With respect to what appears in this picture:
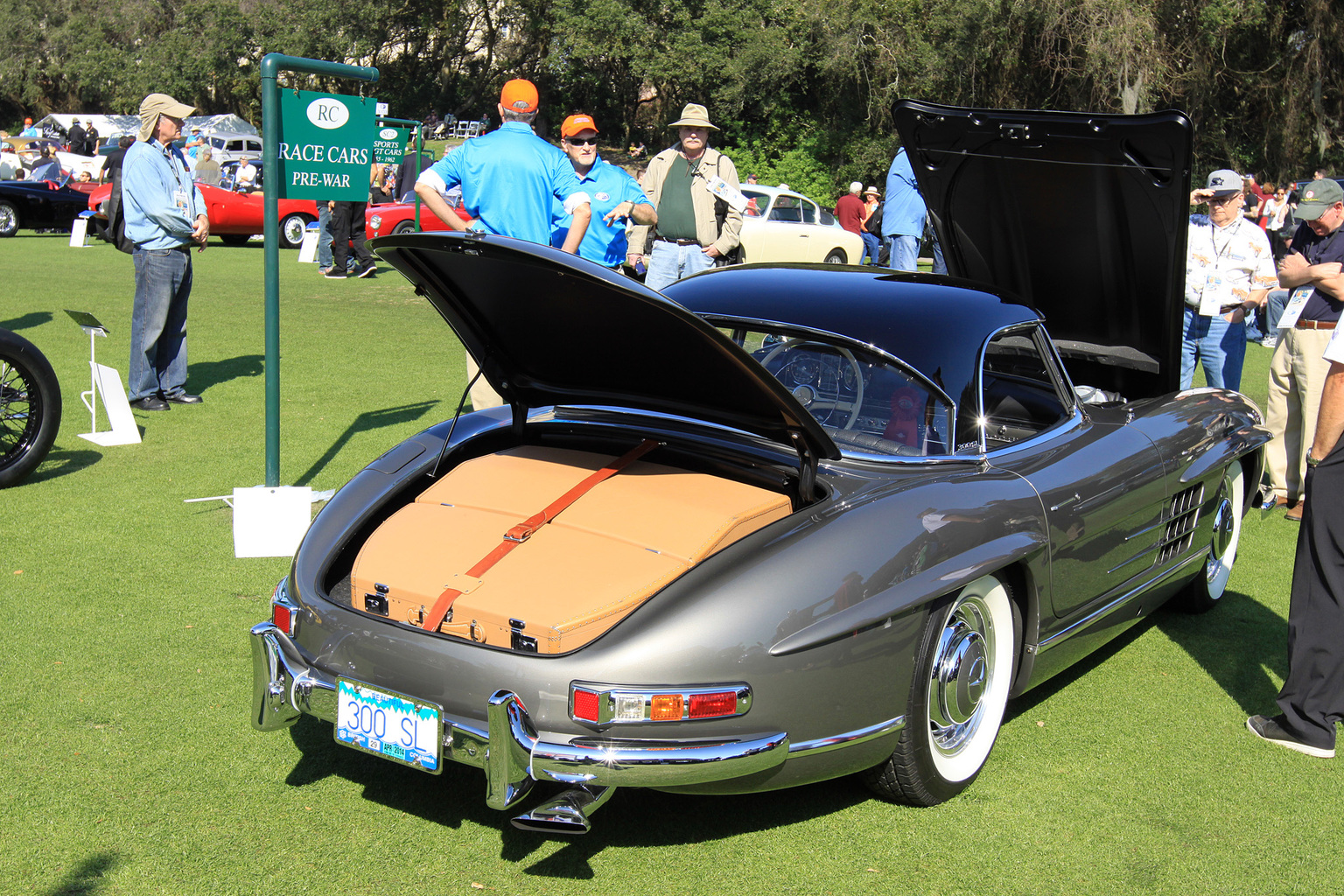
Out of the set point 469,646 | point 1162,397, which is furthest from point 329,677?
point 1162,397

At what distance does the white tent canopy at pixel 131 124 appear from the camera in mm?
39553

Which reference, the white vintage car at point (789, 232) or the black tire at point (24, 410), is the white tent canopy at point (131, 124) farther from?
the black tire at point (24, 410)

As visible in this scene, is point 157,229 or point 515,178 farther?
point 157,229

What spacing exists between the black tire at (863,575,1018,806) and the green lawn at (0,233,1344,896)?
0.10 m

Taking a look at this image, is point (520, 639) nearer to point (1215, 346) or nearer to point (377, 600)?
point (377, 600)

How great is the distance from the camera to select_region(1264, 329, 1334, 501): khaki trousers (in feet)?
21.0

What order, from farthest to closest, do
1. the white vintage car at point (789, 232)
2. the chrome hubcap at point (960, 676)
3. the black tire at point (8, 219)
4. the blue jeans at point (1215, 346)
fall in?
the black tire at point (8, 219) → the white vintage car at point (789, 232) → the blue jeans at point (1215, 346) → the chrome hubcap at point (960, 676)

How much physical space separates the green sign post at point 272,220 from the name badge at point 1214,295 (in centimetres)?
518

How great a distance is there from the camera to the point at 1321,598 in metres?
3.55

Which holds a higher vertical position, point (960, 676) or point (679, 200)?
point (679, 200)

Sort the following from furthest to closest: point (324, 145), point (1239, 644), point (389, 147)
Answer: point (389, 147) < point (324, 145) < point (1239, 644)

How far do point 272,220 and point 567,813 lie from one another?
12.0 ft

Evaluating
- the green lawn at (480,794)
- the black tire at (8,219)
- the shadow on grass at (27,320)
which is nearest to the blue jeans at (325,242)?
the shadow on grass at (27,320)

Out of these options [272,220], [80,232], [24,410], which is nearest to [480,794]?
[272,220]
